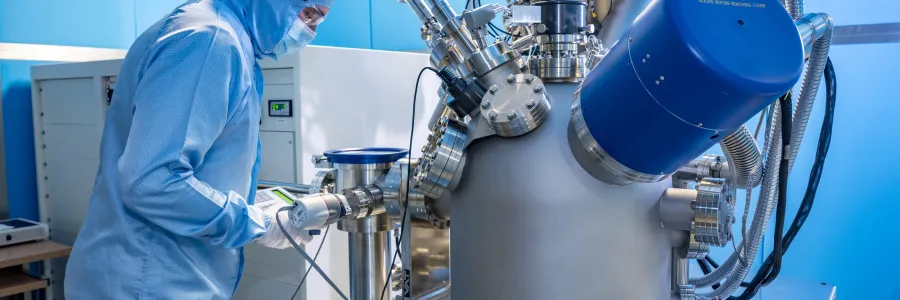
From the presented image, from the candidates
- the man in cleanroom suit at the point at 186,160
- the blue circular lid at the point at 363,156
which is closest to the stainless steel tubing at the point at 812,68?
the blue circular lid at the point at 363,156

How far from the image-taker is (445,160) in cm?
84

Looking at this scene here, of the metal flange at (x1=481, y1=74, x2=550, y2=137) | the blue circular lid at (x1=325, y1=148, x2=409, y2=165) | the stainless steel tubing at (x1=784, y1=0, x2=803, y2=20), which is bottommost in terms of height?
the blue circular lid at (x1=325, y1=148, x2=409, y2=165)

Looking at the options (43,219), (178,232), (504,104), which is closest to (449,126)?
(504,104)

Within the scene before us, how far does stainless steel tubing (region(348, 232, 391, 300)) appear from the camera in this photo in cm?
111

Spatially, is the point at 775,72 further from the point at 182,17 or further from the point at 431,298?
the point at 182,17

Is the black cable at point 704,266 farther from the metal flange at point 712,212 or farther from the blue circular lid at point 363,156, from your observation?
the blue circular lid at point 363,156

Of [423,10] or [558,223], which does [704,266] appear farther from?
[423,10]

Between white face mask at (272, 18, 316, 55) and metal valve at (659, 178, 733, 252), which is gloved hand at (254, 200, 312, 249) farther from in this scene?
metal valve at (659, 178, 733, 252)

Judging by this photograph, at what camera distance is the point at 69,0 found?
8.05ft

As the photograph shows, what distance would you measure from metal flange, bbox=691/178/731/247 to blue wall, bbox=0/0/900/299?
44.3 inches

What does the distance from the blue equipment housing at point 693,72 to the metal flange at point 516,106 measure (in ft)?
0.27

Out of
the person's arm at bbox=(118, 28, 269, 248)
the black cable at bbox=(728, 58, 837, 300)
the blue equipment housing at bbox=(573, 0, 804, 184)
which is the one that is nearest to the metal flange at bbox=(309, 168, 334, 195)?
the person's arm at bbox=(118, 28, 269, 248)

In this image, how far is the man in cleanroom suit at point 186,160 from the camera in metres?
0.93

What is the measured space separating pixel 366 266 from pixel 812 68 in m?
0.71
